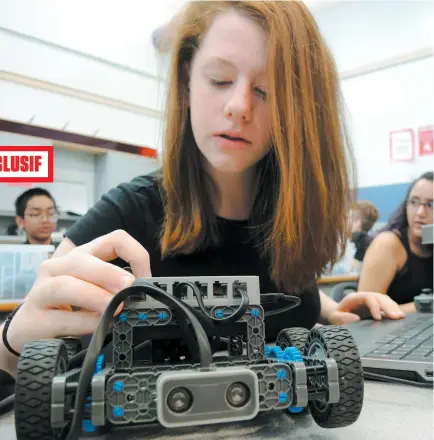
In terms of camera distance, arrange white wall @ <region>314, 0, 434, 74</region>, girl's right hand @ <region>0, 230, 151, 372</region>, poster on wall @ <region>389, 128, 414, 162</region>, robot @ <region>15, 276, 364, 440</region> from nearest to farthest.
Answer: robot @ <region>15, 276, 364, 440</region> → girl's right hand @ <region>0, 230, 151, 372</region> → white wall @ <region>314, 0, 434, 74</region> → poster on wall @ <region>389, 128, 414, 162</region>

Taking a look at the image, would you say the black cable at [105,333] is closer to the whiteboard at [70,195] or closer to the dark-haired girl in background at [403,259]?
the whiteboard at [70,195]

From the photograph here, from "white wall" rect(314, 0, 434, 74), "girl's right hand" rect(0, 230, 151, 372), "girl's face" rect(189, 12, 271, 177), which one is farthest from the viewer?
"white wall" rect(314, 0, 434, 74)

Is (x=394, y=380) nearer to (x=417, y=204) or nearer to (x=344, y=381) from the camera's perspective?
(x=344, y=381)

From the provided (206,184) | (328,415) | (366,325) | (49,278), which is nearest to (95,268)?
(49,278)

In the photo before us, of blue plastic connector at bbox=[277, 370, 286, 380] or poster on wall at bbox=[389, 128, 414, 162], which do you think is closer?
blue plastic connector at bbox=[277, 370, 286, 380]

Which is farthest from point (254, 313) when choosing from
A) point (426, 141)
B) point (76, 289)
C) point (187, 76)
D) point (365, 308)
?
point (426, 141)

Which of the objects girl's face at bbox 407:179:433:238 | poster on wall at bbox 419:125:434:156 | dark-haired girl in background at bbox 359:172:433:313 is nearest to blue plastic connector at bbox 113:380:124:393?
dark-haired girl in background at bbox 359:172:433:313

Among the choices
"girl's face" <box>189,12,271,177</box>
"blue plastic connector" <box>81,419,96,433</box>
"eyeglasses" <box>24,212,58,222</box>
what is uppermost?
"girl's face" <box>189,12,271,177</box>

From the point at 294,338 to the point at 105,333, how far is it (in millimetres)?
117

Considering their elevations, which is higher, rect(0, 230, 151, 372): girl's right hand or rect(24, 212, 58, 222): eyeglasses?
rect(24, 212, 58, 222): eyeglasses

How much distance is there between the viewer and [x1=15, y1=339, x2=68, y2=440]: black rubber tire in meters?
0.16

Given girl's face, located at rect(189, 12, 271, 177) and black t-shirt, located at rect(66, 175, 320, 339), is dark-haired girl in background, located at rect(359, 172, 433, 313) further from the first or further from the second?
girl's face, located at rect(189, 12, 271, 177)

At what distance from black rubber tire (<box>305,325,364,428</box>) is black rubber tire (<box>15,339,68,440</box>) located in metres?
0.12

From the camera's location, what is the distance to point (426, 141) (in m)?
1.65
